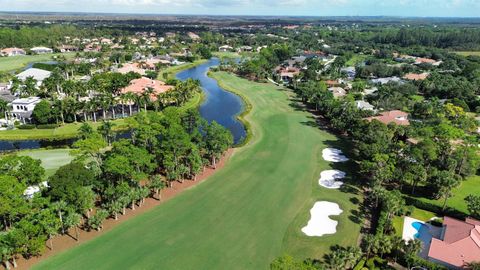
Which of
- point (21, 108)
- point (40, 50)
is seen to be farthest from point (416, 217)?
point (40, 50)

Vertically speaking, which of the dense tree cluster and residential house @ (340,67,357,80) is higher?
residential house @ (340,67,357,80)

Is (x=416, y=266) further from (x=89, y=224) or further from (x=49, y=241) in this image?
(x=49, y=241)

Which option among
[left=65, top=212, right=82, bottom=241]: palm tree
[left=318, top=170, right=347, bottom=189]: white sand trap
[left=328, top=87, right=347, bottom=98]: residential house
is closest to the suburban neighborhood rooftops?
[left=65, top=212, right=82, bottom=241]: palm tree

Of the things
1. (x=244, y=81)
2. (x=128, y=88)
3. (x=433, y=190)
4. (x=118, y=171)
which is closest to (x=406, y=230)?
(x=433, y=190)

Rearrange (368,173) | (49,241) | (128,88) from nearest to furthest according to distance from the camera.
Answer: (49,241) < (368,173) < (128,88)

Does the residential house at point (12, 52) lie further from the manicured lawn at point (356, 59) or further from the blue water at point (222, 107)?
the manicured lawn at point (356, 59)

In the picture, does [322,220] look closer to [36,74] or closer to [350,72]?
[36,74]

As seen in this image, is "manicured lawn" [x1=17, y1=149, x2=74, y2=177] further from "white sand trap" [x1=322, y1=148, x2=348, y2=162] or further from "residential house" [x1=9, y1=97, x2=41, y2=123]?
"white sand trap" [x1=322, y1=148, x2=348, y2=162]
